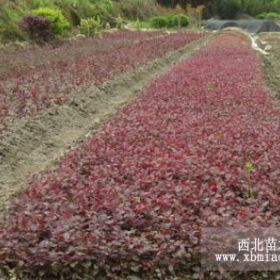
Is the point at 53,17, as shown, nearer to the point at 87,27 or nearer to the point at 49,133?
the point at 87,27

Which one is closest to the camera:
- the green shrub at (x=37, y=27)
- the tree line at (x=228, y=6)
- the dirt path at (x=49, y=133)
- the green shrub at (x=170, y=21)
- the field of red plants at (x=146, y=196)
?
the field of red plants at (x=146, y=196)

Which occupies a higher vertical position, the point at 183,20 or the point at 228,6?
the point at 183,20

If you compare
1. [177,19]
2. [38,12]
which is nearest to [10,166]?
[38,12]

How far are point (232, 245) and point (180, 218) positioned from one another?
59cm

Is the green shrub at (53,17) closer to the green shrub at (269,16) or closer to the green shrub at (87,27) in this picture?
the green shrub at (87,27)

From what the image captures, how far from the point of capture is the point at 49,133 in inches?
398

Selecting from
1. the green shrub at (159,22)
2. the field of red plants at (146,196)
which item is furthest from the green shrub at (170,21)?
A: the field of red plants at (146,196)

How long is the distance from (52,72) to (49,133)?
17.5 feet

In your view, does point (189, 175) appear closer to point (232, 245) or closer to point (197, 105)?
point (232, 245)

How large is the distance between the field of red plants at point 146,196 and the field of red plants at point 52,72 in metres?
2.12

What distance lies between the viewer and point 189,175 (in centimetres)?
646

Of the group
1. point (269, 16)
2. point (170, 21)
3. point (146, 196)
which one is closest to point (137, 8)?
point (170, 21)

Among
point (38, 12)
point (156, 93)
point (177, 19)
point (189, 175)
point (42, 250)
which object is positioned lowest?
point (177, 19)

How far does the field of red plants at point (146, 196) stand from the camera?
4777 mm
